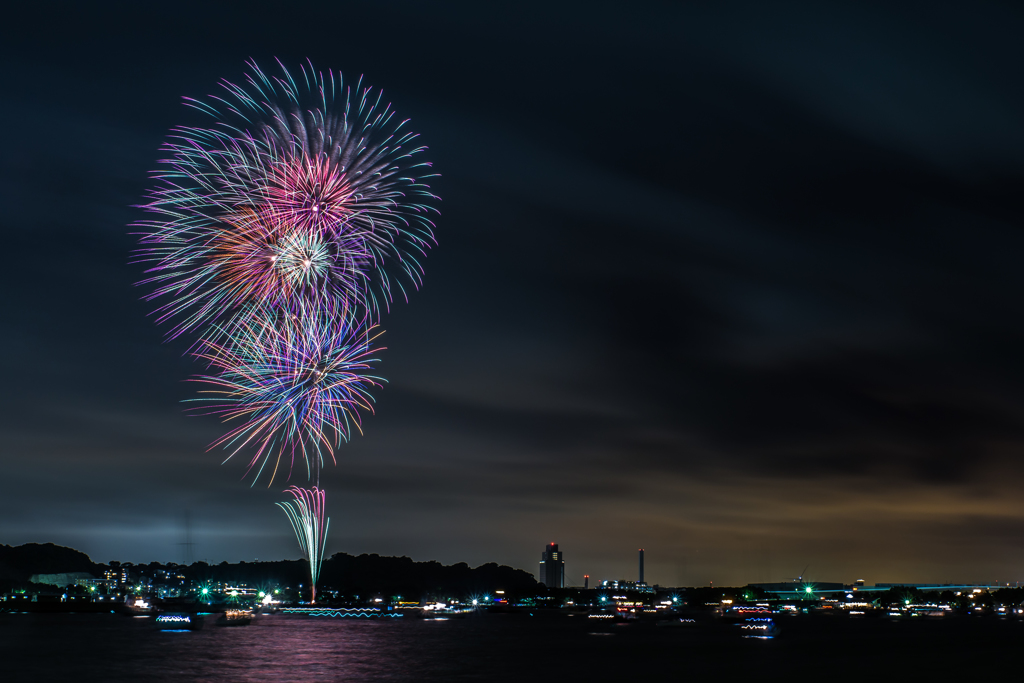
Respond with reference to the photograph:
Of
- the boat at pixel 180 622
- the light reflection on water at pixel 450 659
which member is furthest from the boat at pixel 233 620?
the light reflection on water at pixel 450 659

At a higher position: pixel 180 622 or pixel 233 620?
pixel 180 622

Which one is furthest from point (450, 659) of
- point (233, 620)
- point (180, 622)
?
point (233, 620)

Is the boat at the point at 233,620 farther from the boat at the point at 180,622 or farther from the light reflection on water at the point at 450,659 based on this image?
the light reflection on water at the point at 450,659

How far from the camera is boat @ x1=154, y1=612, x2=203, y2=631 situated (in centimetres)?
16757

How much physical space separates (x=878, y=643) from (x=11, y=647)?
4565 inches

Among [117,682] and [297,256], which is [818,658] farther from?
[297,256]

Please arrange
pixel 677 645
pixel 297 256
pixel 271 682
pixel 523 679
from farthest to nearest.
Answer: pixel 677 645 → pixel 523 679 → pixel 271 682 → pixel 297 256

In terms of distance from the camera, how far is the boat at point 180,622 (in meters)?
168

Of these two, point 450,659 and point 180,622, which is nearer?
point 450,659

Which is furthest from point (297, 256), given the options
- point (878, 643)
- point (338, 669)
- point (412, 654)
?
point (878, 643)

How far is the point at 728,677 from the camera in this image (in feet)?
242

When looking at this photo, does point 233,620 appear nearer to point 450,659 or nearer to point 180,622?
point 180,622

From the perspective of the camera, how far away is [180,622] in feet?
581

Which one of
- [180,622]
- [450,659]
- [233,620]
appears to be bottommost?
[233,620]
